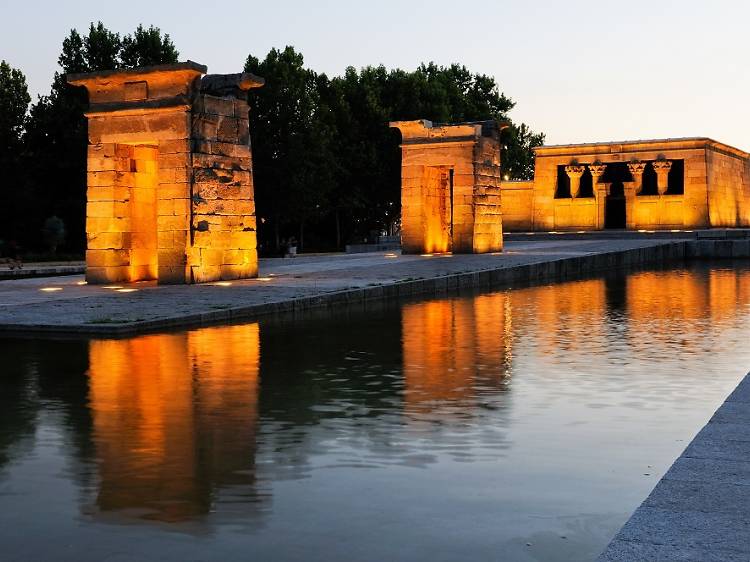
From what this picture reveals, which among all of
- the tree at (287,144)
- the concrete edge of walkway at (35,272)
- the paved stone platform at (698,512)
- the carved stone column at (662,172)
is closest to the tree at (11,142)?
the tree at (287,144)

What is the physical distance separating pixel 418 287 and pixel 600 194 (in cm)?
3078

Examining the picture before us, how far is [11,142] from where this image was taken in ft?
162

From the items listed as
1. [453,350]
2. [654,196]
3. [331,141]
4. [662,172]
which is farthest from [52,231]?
[453,350]

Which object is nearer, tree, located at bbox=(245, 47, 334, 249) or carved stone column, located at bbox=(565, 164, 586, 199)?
tree, located at bbox=(245, 47, 334, 249)

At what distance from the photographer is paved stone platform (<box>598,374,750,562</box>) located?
4.07 metres

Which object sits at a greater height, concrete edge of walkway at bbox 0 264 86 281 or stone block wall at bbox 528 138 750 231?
stone block wall at bbox 528 138 750 231

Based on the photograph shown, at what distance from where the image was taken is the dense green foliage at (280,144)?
46.0 meters

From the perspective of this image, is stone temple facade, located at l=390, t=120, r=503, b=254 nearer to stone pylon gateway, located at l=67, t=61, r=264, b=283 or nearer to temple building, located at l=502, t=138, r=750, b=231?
stone pylon gateway, located at l=67, t=61, r=264, b=283

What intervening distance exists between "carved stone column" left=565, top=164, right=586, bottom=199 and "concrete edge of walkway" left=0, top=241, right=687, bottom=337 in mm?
13767

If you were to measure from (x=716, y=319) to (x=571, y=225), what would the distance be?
35737mm

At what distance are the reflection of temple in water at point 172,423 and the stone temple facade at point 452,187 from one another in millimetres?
20692

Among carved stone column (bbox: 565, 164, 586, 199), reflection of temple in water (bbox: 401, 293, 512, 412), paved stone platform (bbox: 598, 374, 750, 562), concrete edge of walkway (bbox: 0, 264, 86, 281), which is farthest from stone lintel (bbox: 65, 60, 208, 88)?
carved stone column (bbox: 565, 164, 586, 199)

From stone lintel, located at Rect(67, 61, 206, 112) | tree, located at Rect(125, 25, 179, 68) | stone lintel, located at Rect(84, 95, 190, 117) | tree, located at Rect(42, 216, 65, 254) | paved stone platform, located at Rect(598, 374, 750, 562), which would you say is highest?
tree, located at Rect(125, 25, 179, 68)

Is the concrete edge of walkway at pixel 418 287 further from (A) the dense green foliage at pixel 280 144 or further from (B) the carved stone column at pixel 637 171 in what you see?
(A) the dense green foliage at pixel 280 144
